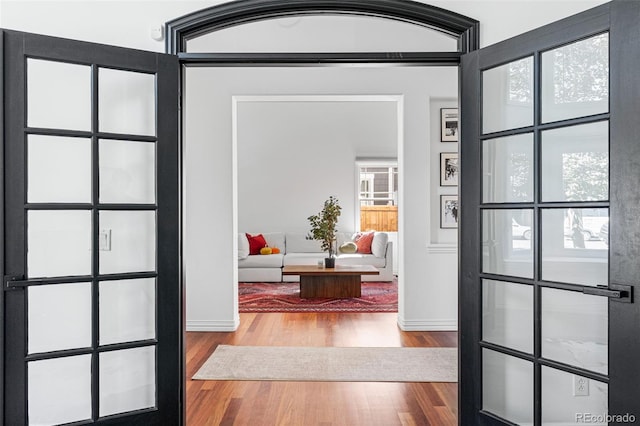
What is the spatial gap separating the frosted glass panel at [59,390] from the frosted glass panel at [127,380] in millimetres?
73

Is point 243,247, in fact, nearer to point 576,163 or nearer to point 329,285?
point 329,285

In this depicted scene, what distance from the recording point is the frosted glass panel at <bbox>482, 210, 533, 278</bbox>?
2.19 m

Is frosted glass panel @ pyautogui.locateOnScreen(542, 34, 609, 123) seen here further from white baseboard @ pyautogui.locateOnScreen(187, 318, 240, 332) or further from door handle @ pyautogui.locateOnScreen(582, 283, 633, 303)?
white baseboard @ pyautogui.locateOnScreen(187, 318, 240, 332)

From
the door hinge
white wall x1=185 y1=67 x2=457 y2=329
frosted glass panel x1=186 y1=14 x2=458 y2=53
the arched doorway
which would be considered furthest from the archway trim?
white wall x1=185 y1=67 x2=457 y2=329

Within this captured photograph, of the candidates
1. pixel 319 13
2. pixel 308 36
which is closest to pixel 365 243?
pixel 308 36

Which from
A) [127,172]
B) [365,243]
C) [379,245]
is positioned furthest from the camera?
[365,243]

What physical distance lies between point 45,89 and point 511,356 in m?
2.42

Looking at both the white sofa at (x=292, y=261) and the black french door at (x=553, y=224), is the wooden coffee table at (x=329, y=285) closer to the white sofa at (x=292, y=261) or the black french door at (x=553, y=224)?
the white sofa at (x=292, y=261)

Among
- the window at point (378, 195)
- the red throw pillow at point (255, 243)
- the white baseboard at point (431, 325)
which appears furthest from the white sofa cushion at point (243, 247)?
the white baseboard at point (431, 325)

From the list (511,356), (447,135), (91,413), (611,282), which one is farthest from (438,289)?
(91,413)

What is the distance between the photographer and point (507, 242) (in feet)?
7.38

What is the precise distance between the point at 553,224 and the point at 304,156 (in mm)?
7422

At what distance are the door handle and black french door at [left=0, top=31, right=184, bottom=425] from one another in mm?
1864

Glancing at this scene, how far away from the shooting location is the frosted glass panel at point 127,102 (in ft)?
7.53
